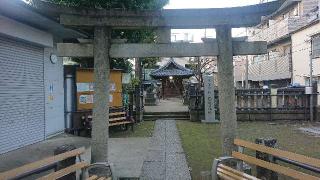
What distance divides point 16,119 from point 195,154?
5804mm

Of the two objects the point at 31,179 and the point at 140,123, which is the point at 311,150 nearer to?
the point at 31,179

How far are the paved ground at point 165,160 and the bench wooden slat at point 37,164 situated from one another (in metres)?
2.58

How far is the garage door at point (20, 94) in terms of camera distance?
11.5 meters

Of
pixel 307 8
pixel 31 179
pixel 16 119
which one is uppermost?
pixel 307 8

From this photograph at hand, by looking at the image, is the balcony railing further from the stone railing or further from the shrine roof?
the stone railing

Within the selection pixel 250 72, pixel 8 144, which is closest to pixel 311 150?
pixel 8 144

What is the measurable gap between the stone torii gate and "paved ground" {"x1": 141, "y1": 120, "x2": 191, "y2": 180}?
1.26m

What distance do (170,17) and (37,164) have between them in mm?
4495

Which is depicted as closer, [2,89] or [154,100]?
[2,89]

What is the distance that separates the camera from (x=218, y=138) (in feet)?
48.3

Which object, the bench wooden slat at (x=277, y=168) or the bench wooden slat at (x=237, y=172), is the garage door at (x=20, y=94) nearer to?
the bench wooden slat at (x=237, y=172)

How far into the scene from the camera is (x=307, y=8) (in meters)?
30.1

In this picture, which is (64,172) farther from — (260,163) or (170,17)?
(170,17)

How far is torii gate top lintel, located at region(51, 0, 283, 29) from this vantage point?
823cm
